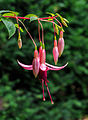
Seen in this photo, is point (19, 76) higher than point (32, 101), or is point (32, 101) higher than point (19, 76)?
point (19, 76)

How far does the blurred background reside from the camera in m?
2.26

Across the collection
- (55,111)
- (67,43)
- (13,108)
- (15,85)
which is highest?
(67,43)

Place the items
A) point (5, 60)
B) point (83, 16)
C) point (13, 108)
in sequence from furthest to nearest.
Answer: point (83, 16) < point (5, 60) < point (13, 108)

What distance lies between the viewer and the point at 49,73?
257cm

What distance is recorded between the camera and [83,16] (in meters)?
2.82

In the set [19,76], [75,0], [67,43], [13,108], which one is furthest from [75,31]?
[13,108]

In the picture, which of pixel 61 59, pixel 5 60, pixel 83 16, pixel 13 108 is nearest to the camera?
pixel 13 108

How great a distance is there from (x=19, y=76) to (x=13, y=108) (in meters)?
0.41

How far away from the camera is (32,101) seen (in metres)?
2.46

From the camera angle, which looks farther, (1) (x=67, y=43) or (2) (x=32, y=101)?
(1) (x=67, y=43)

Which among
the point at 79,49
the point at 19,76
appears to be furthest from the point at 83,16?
the point at 19,76

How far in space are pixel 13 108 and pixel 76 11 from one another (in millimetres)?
1395

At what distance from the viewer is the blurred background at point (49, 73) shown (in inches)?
89.0

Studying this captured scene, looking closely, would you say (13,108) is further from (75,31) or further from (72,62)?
(75,31)
